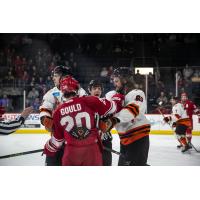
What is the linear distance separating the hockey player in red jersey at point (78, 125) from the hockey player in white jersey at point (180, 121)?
822mm

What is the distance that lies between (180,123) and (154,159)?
52 cm

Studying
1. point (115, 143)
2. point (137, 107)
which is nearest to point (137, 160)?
point (115, 143)

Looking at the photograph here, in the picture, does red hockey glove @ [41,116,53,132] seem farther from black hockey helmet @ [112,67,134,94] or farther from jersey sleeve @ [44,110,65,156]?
black hockey helmet @ [112,67,134,94]

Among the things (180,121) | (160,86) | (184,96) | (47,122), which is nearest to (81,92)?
(47,122)

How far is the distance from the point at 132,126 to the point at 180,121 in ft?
2.51

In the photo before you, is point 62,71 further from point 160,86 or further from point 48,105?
point 160,86

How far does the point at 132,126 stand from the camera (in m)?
3.29

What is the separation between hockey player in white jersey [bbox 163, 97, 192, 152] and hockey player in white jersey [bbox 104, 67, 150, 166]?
40 centimetres

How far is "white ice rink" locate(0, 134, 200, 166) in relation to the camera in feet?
11.6

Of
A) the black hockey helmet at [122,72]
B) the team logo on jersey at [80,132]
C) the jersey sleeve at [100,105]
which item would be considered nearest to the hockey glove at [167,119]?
the black hockey helmet at [122,72]

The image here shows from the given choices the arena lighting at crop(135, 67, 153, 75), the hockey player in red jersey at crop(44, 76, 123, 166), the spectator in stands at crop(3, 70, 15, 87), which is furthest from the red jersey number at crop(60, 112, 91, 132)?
the spectator in stands at crop(3, 70, 15, 87)

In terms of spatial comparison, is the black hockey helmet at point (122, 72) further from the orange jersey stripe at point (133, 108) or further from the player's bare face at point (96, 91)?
the orange jersey stripe at point (133, 108)

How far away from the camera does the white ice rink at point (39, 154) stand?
3527mm

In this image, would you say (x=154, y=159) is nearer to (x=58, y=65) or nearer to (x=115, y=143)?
(x=115, y=143)
